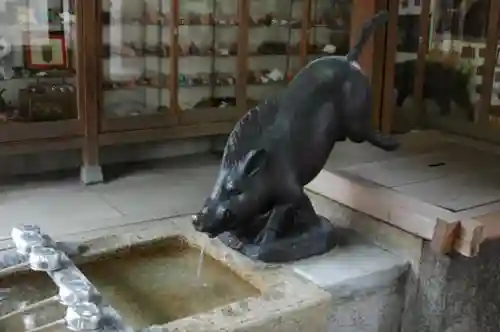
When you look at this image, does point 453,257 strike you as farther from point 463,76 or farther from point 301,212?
point 463,76

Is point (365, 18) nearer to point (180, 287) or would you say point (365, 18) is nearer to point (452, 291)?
point (452, 291)

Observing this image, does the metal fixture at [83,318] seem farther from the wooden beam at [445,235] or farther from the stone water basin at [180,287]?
the wooden beam at [445,235]

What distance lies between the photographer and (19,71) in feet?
11.1

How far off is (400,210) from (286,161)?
1.33 feet

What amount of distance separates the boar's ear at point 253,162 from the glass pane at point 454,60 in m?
2.43

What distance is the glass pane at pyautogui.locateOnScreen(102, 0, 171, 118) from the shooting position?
3535mm

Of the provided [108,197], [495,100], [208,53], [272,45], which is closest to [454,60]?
[495,100]

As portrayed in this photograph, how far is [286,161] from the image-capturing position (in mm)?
1955

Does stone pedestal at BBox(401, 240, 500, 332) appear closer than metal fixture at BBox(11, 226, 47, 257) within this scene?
No

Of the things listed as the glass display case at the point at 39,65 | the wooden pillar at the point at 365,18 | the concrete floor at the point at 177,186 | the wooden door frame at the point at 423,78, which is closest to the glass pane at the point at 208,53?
the concrete floor at the point at 177,186

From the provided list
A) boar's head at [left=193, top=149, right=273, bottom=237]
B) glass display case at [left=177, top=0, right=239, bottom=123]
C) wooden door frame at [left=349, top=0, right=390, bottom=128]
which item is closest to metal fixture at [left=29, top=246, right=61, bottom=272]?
boar's head at [left=193, top=149, right=273, bottom=237]

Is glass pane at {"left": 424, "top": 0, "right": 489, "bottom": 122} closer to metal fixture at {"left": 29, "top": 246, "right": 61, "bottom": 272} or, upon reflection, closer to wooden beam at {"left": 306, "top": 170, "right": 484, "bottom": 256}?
wooden beam at {"left": 306, "top": 170, "right": 484, "bottom": 256}

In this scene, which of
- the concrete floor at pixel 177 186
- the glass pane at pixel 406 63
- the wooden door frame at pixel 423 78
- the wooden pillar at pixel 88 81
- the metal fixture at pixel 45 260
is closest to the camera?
the metal fixture at pixel 45 260

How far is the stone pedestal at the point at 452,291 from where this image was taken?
78.5 inches
